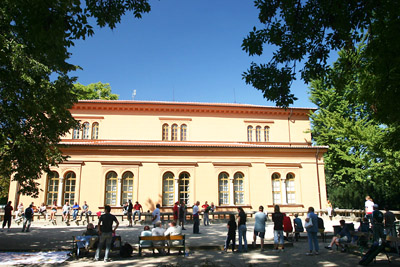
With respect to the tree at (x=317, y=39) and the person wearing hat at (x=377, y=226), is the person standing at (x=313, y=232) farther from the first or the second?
the tree at (x=317, y=39)

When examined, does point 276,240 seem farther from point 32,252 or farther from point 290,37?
point 32,252

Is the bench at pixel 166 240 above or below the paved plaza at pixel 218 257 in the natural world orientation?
above

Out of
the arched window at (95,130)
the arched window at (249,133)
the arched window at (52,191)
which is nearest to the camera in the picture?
the arched window at (52,191)

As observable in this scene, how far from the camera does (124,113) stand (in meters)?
25.5

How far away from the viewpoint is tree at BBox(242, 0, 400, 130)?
22.2 ft

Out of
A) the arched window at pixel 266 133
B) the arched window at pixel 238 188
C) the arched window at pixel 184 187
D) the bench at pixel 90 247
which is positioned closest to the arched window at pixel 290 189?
the arched window at pixel 238 188

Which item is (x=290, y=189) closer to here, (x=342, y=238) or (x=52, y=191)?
(x=342, y=238)

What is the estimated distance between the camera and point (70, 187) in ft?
71.7

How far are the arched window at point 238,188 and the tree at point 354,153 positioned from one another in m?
8.98

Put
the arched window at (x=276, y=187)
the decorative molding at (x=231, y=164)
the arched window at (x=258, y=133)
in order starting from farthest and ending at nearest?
1. the arched window at (x=258, y=133)
2. the arched window at (x=276, y=187)
3. the decorative molding at (x=231, y=164)

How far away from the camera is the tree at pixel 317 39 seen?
6.76m

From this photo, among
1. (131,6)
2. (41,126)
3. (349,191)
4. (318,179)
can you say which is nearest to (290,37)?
(131,6)

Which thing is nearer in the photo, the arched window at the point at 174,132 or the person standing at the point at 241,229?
the person standing at the point at 241,229

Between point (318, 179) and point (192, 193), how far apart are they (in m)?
10.3
